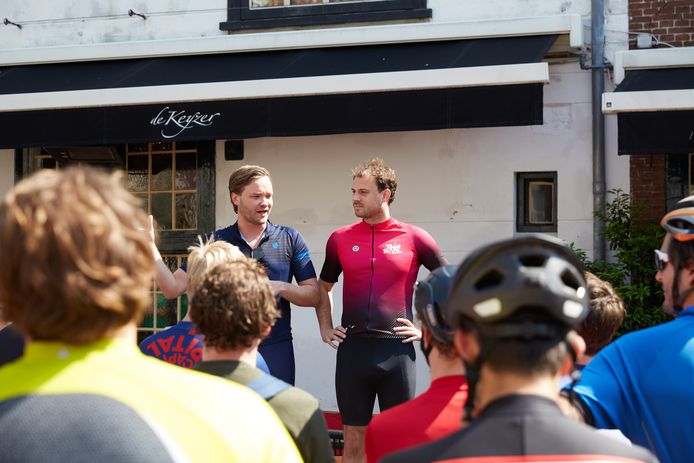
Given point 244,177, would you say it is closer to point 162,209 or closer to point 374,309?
point 374,309

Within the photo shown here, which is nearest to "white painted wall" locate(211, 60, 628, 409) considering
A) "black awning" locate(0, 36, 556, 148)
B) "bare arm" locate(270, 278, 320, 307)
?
"black awning" locate(0, 36, 556, 148)

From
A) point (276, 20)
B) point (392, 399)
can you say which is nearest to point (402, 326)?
point (392, 399)

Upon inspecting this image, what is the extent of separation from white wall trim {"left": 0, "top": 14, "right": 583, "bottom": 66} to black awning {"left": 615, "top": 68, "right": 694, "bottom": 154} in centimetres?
Answer: 100

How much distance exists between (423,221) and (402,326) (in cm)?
345

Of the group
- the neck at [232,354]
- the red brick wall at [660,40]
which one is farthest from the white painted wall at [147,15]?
the neck at [232,354]

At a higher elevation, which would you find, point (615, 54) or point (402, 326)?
point (615, 54)

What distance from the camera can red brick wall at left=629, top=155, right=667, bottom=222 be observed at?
27.6 ft

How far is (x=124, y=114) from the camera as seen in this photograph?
862cm

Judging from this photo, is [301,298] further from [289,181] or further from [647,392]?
[289,181]

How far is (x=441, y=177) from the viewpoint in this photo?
29.5 ft

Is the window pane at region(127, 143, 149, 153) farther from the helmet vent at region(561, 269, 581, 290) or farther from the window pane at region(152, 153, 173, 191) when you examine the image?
the helmet vent at region(561, 269, 581, 290)

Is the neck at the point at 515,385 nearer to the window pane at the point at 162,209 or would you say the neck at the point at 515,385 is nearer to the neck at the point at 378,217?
the neck at the point at 378,217

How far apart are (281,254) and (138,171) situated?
16.2 feet

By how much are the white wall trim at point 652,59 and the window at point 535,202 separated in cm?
120
